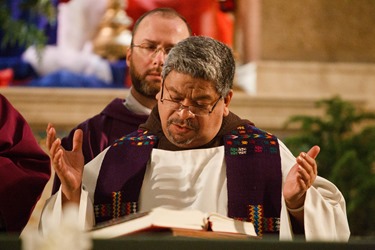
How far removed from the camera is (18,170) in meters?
4.68

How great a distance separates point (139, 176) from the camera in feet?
14.3

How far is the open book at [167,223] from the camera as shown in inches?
126

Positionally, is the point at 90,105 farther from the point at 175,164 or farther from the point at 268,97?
the point at 175,164

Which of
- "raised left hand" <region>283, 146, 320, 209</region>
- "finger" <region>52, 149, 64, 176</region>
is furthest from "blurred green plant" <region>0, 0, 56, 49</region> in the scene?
"raised left hand" <region>283, 146, 320, 209</region>

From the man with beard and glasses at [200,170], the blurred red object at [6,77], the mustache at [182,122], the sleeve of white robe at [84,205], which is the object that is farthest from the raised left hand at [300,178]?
the blurred red object at [6,77]

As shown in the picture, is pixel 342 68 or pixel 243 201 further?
pixel 342 68

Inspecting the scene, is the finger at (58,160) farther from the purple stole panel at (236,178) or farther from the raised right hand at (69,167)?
the purple stole panel at (236,178)

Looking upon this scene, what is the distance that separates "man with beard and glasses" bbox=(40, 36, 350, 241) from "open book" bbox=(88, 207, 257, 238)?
488 millimetres

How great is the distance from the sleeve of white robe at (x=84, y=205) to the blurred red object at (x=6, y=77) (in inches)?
166

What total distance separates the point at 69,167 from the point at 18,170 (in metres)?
0.72

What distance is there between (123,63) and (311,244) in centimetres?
597

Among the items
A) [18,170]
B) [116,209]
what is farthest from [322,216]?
[18,170]

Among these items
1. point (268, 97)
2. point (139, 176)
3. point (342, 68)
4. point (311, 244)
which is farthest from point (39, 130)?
point (311, 244)

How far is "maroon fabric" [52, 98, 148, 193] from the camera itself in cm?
534
